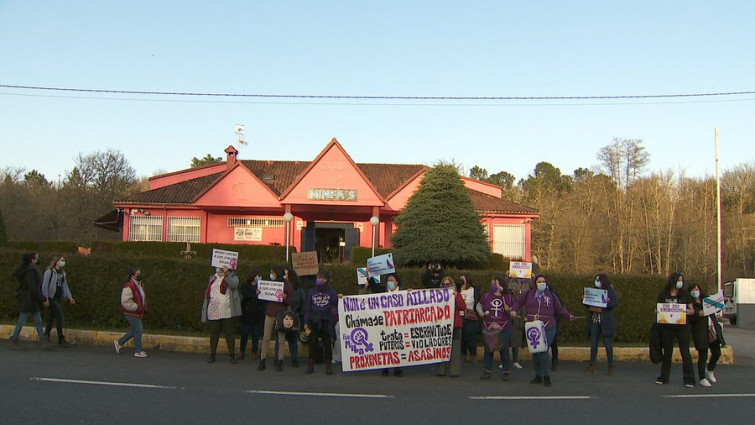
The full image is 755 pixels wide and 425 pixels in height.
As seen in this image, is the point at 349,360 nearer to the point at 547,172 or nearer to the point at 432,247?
the point at 432,247

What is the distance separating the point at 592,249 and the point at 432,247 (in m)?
38.3

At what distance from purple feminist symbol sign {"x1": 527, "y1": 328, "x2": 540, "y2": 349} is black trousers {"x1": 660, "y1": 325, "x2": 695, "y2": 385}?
7.66 ft

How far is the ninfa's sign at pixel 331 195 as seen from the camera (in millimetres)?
31797

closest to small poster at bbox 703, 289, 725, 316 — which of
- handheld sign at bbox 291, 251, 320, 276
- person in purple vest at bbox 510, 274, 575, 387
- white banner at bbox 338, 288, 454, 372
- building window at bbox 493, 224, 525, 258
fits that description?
person in purple vest at bbox 510, 274, 575, 387

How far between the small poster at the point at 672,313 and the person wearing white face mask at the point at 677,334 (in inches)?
3.6

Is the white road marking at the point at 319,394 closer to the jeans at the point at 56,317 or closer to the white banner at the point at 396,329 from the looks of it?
the white banner at the point at 396,329

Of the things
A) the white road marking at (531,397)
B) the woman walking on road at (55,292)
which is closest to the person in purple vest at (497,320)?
the white road marking at (531,397)

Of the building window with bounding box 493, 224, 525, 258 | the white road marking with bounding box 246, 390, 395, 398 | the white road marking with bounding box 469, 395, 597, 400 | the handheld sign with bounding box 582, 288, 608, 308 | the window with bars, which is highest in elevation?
the window with bars

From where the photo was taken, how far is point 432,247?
2384 centimetres

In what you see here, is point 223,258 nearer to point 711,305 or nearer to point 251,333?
point 251,333

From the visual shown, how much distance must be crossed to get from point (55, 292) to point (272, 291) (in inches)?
190

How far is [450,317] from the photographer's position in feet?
36.7

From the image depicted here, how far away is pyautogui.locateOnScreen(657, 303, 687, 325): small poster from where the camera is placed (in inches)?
411

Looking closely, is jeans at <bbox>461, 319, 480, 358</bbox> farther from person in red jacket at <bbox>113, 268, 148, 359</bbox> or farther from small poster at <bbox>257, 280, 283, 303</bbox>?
person in red jacket at <bbox>113, 268, 148, 359</bbox>
